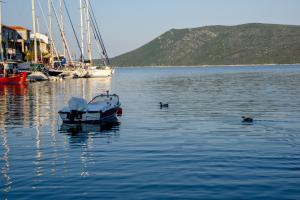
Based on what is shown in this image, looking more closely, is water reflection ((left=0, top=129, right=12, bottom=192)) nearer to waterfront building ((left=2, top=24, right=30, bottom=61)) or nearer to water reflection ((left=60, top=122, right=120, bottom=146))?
water reflection ((left=60, top=122, right=120, bottom=146))

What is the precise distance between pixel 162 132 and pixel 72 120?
6.56 m

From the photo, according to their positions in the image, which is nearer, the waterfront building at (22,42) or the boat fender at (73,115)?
the boat fender at (73,115)

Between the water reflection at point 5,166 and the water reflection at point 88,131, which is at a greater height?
the water reflection at point 5,166

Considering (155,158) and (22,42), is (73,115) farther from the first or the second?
(22,42)

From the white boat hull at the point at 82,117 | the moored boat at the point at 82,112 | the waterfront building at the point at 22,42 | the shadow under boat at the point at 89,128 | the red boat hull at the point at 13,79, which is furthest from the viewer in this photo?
the waterfront building at the point at 22,42

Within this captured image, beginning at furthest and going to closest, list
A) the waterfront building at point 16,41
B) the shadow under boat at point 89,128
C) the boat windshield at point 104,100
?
the waterfront building at point 16,41
the boat windshield at point 104,100
the shadow under boat at point 89,128

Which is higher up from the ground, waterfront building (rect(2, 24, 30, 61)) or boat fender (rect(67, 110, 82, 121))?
waterfront building (rect(2, 24, 30, 61))

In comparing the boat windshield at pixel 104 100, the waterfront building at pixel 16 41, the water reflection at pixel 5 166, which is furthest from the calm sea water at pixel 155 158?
the waterfront building at pixel 16 41

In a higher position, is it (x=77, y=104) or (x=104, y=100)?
(x=77, y=104)

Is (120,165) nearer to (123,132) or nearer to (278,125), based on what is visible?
(123,132)

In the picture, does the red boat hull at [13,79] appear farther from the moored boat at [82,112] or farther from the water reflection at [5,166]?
the water reflection at [5,166]

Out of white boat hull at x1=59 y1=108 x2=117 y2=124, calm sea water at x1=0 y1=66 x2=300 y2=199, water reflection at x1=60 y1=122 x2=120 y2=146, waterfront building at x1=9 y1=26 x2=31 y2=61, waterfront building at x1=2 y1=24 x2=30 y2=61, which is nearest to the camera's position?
calm sea water at x1=0 y1=66 x2=300 y2=199

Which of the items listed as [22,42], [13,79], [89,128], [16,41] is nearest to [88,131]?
[89,128]

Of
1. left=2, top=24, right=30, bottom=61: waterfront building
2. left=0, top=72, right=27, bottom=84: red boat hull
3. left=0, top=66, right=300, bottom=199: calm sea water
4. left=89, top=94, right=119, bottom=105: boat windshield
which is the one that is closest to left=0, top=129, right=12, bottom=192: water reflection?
left=0, top=66, right=300, bottom=199: calm sea water
